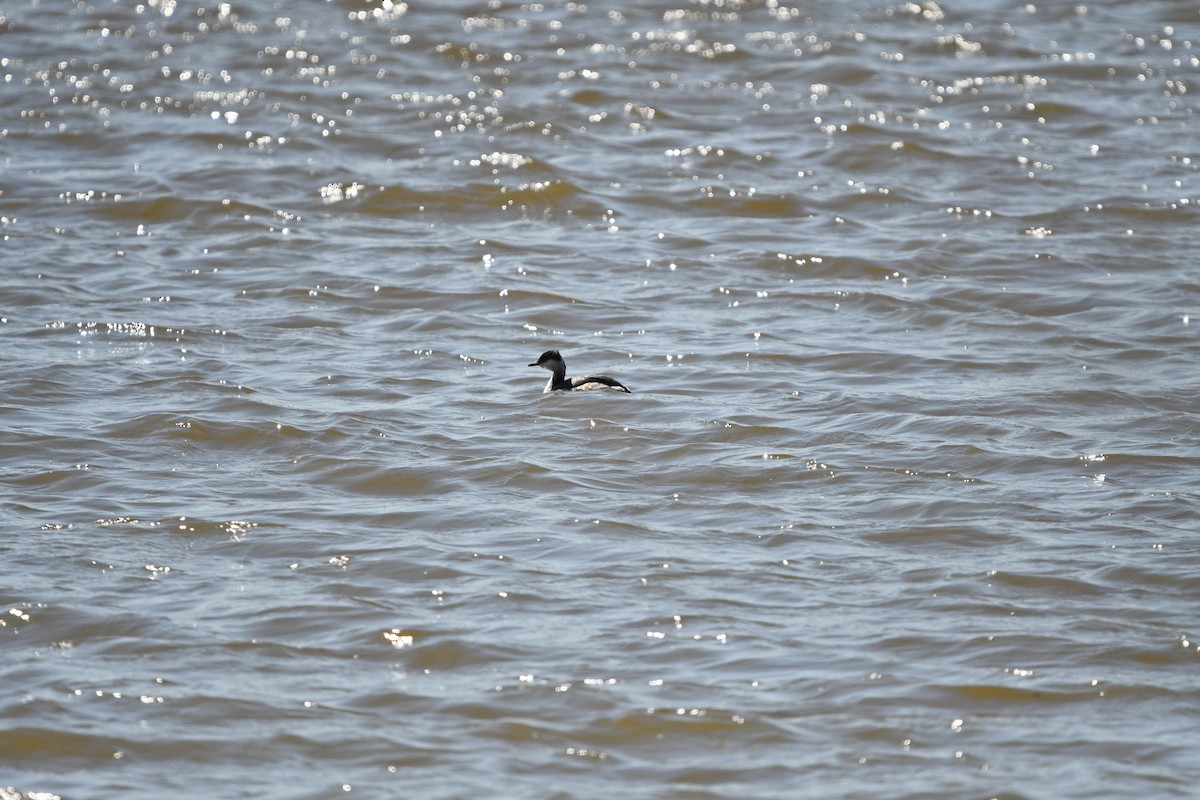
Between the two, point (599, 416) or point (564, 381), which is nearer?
point (599, 416)

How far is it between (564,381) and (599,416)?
0.47 meters

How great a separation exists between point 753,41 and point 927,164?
13.8 ft

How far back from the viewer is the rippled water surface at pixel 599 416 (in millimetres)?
6023

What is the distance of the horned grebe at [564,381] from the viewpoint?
9.62 m

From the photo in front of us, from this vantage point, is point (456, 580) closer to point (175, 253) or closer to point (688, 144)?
point (175, 253)

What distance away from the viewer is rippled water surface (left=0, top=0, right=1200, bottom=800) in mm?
6023

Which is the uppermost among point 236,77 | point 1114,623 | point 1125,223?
point 236,77

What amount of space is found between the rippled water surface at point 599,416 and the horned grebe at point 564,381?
6.2 inches

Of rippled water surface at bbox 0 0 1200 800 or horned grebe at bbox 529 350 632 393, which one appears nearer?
rippled water surface at bbox 0 0 1200 800

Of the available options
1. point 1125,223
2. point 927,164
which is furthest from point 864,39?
point 1125,223

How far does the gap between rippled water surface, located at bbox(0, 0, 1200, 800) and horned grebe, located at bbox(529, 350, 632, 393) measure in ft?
0.52

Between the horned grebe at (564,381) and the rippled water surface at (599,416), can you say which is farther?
the horned grebe at (564,381)

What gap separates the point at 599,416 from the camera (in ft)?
31.0

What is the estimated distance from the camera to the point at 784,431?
30.1ft
